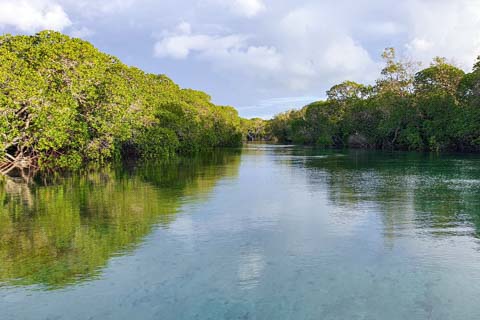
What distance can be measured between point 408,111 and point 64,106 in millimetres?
44225

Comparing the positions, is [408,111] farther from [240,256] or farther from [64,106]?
[240,256]

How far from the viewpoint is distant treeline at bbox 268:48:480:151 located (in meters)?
46.2

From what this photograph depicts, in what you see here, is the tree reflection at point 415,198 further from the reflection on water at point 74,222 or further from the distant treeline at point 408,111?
the distant treeline at point 408,111

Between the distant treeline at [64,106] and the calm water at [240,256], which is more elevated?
the distant treeline at [64,106]

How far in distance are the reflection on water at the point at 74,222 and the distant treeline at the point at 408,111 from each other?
36.8 metres

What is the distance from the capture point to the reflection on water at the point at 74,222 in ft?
25.5

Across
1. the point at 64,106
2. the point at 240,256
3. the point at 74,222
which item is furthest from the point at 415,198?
the point at 64,106

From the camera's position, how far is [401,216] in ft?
40.0

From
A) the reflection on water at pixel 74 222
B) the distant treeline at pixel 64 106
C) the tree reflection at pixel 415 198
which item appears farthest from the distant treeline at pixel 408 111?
the reflection on water at pixel 74 222

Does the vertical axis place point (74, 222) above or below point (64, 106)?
below

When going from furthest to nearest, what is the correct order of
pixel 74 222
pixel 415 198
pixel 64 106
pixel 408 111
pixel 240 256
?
pixel 408 111, pixel 64 106, pixel 415 198, pixel 74 222, pixel 240 256

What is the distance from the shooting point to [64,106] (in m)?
25.3

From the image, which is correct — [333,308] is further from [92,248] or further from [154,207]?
[154,207]

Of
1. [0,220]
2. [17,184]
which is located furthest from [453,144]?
[0,220]
